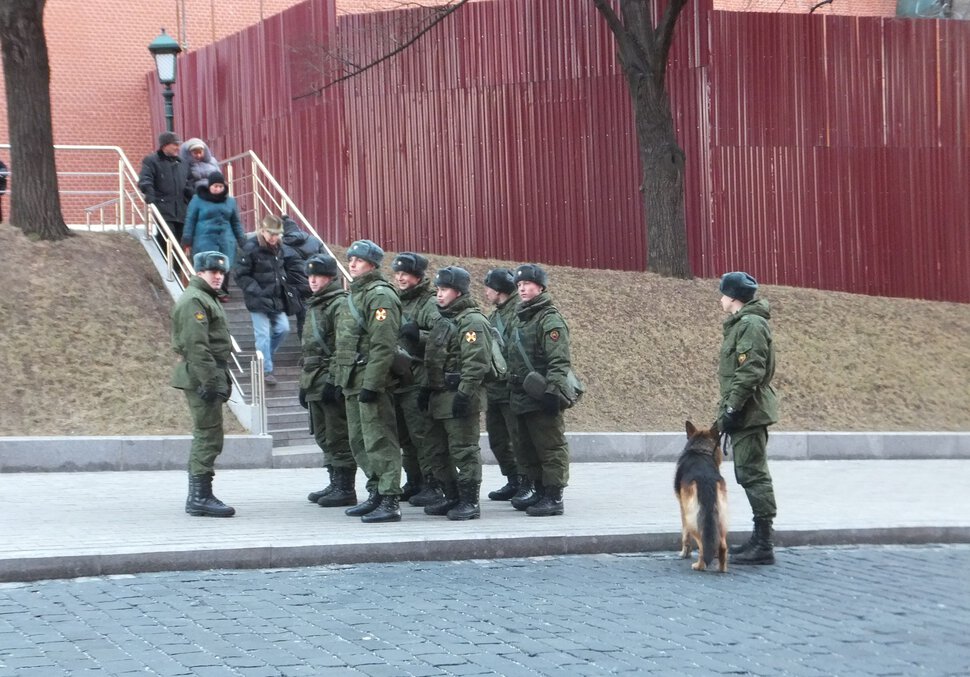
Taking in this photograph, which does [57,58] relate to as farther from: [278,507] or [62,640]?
[62,640]

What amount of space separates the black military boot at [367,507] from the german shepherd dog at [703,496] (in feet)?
7.98

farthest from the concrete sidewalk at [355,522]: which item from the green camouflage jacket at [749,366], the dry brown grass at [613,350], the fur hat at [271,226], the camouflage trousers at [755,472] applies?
the fur hat at [271,226]

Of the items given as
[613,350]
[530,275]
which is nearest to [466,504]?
[530,275]

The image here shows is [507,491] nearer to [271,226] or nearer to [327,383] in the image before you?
[327,383]

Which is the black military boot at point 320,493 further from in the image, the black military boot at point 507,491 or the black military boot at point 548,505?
the black military boot at point 548,505

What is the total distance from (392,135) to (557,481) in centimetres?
1256

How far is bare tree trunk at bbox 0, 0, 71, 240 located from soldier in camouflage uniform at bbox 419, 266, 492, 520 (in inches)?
330

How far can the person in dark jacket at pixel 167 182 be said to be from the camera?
1739 centimetres

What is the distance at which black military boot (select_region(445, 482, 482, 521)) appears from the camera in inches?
401

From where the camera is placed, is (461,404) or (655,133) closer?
(461,404)

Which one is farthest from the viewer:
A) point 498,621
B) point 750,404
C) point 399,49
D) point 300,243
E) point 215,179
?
point 399,49

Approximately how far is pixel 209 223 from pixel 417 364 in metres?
6.24

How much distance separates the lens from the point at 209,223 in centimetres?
1579

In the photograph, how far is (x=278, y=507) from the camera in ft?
35.3
